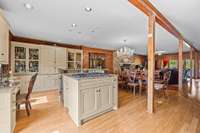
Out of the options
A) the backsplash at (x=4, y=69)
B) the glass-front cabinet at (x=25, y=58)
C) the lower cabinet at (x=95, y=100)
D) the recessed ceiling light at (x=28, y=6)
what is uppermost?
the recessed ceiling light at (x=28, y=6)

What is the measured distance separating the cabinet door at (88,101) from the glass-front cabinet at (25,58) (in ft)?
12.3

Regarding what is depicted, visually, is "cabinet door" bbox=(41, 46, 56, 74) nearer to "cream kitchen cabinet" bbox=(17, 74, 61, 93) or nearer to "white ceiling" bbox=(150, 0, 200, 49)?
"cream kitchen cabinet" bbox=(17, 74, 61, 93)

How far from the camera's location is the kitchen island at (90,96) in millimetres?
2429

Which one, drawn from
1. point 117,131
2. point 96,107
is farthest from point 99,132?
point 96,107

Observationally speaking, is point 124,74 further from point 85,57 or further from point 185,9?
point 185,9

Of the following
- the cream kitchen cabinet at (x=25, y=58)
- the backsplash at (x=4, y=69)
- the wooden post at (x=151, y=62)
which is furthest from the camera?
the cream kitchen cabinet at (x=25, y=58)

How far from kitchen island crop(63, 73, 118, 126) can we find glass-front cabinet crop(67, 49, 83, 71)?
139 inches

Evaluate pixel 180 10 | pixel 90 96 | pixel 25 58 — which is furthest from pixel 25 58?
pixel 180 10

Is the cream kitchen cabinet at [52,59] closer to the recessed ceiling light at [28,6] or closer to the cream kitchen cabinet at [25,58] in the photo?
the cream kitchen cabinet at [25,58]

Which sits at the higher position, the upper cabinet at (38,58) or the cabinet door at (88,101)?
the upper cabinet at (38,58)

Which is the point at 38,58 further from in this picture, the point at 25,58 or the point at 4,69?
the point at 4,69

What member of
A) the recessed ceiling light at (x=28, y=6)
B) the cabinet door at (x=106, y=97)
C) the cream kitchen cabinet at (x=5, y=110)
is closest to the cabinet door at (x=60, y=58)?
the recessed ceiling light at (x=28, y=6)

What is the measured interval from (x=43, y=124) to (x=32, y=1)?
244cm

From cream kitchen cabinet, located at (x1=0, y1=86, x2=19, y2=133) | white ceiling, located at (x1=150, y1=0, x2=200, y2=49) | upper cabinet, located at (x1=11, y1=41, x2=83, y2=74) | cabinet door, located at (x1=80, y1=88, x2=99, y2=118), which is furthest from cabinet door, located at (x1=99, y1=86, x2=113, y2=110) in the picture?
upper cabinet, located at (x1=11, y1=41, x2=83, y2=74)
